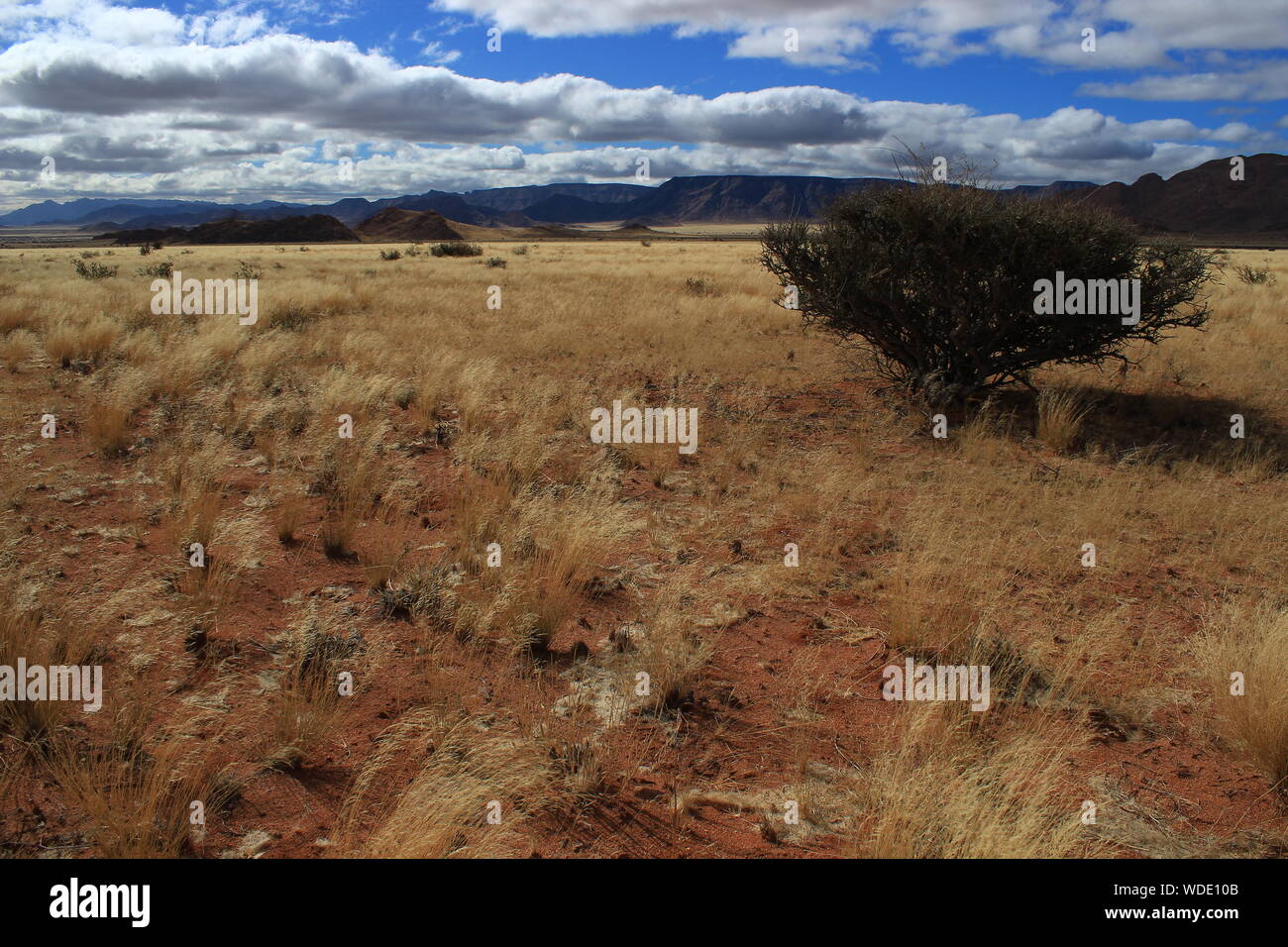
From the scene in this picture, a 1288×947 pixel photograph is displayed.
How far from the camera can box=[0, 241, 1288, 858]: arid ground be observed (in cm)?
291

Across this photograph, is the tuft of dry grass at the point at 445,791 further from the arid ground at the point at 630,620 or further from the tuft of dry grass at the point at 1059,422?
the tuft of dry grass at the point at 1059,422

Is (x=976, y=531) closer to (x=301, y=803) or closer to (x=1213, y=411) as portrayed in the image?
(x=301, y=803)

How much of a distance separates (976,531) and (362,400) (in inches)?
269

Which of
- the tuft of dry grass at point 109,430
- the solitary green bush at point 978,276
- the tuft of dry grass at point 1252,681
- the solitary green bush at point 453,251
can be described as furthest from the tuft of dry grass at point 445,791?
the solitary green bush at point 453,251

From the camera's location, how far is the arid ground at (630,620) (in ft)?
9.55

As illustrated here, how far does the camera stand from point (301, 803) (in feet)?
9.80

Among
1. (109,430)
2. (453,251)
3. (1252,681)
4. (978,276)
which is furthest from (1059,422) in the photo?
(453,251)

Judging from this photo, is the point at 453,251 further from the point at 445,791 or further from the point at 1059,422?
the point at 445,791

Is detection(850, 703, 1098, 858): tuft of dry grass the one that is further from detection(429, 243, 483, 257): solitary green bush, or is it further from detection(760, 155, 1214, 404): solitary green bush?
detection(429, 243, 483, 257): solitary green bush

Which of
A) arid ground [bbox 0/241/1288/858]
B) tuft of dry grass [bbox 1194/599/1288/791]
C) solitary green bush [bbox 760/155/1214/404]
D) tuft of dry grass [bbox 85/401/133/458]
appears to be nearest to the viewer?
arid ground [bbox 0/241/1288/858]

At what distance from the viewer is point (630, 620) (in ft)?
14.9

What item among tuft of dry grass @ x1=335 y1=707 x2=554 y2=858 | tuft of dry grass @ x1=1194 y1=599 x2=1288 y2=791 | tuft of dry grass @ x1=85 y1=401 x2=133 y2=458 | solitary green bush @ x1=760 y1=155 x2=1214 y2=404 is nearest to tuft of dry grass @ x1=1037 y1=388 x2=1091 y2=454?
solitary green bush @ x1=760 y1=155 x2=1214 y2=404

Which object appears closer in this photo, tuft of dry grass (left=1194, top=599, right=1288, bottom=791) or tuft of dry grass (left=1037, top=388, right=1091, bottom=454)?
tuft of dry grass (left=1194, top=599, right=1288, bottom=791)
